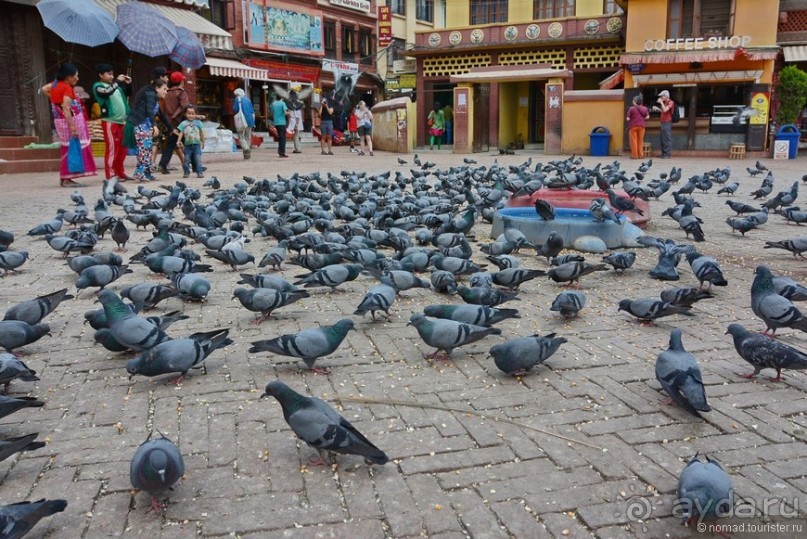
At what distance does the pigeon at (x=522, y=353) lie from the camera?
372 centimetres

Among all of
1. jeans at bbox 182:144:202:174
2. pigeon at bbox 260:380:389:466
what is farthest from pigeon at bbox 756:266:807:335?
jeans at bbox 182:144:202:174

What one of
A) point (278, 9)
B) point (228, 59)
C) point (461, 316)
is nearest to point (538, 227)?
point (461, 316)

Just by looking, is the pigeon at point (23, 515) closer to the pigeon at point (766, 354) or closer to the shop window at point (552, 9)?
the pigeon at point (766, 354)

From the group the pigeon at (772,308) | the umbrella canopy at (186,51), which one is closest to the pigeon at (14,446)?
the pigeon at (772,308)

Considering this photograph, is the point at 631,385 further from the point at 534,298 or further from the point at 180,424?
the point at 180,424

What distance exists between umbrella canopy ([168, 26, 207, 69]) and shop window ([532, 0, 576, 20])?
19.3 metres

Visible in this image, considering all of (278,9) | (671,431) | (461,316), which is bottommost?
(671,431)

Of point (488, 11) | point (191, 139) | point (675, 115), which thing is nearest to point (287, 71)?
point (488, 11)

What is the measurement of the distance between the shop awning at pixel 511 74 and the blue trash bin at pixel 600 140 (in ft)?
8.95

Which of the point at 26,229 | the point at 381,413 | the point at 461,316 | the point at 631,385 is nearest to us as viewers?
the point at 381,413

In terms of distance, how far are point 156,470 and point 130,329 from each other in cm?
157

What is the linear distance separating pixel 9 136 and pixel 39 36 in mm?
2742

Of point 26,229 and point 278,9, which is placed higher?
point 278,9

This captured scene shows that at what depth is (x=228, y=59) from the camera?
27.7 meters
